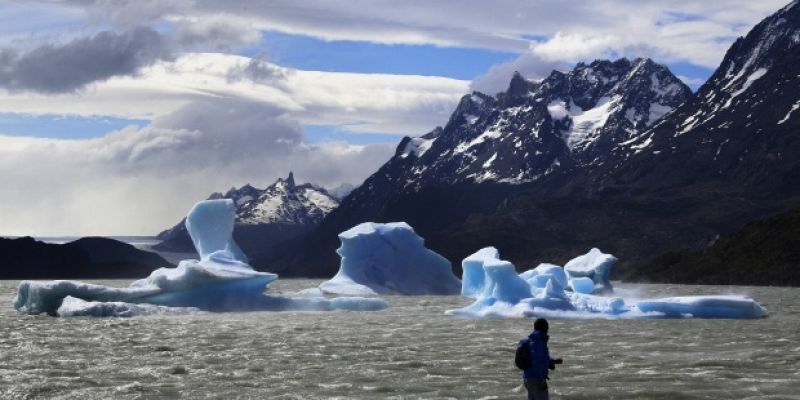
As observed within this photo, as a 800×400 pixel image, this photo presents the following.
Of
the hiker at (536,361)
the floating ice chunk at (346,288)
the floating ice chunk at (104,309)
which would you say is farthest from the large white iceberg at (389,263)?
the hiker at (536,361)

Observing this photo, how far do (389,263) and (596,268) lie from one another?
24083mm

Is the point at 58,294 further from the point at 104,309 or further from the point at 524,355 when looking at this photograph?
the point at 524,355

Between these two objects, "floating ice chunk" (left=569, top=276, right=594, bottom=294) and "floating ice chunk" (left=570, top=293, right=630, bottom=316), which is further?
"floating ice chunk" (left=569, top=276, right=594, bottom=294)

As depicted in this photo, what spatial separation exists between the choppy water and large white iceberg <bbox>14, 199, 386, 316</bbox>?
7.16m

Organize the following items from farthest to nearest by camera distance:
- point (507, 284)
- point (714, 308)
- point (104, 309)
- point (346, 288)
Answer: point (346, 288) < point (507, 284) < point (104, 309) < point (714, 308)

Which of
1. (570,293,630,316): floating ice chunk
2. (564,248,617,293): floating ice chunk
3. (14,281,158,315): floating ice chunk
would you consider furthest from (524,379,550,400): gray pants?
(564,248,617,293): floating ice chunk

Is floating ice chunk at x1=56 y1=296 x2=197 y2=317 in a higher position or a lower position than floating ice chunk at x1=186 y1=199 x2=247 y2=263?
lower

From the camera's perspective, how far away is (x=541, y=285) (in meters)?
85.8

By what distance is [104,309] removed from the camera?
2480 inches

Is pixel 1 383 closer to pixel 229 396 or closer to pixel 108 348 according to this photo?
pixel 229 396

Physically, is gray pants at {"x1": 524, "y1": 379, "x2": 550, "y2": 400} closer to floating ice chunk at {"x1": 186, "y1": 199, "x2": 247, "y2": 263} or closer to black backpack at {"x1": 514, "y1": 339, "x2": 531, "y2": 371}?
black backpack at {"x1": 514, "y1": 339, "x2": 531, "y2": 371}

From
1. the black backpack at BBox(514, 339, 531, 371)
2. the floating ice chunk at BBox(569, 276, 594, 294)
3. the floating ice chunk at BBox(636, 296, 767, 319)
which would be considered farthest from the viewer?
the floating ice chunk at BBox(569, 276, 594, 294)

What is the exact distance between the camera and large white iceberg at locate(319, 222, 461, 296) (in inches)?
3757

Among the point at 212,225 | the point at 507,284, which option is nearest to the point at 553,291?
the point at 507,284
